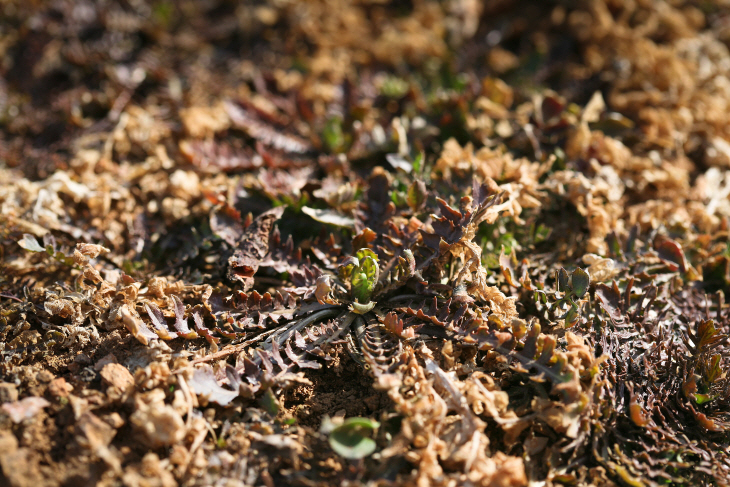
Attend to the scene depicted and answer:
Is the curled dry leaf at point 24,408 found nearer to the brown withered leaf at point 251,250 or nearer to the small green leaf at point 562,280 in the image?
the brown withered leaf at point 251,250

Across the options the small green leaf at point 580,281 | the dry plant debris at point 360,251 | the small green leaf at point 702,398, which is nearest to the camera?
the dry plant debris at point 360,251

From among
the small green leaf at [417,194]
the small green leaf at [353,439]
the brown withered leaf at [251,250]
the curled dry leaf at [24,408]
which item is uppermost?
A: the small green leaf at [417,194]

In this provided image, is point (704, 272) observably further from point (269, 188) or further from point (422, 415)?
point (269, 188)

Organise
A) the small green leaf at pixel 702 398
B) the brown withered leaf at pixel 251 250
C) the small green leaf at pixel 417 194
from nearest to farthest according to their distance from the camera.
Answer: the small green leaf at pixel 702 398
the brown withered leaf at pixel 251 250
the small green leaf at pixel 417 194

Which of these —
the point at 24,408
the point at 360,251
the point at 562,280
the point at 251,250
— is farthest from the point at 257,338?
the point at 562,280

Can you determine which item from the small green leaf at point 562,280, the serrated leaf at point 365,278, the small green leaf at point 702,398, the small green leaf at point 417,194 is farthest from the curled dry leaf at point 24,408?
the small green leaf at point 702,398

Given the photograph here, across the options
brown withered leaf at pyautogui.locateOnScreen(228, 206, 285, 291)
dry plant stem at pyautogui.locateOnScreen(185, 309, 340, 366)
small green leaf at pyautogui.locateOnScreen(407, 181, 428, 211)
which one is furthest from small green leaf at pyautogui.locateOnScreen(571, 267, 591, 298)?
brown withered leaf at pyautogui.locateOnScreen(228, 206, 285, 291)

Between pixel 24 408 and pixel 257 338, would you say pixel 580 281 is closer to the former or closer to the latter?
pixel 257 338

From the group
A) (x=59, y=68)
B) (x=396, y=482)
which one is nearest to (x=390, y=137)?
(x=396, y=482)
